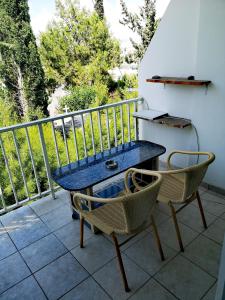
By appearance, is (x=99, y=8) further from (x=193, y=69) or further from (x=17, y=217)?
(x=17, y=217)

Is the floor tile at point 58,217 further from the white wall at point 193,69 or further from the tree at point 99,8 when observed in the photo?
the tree at point 99,8

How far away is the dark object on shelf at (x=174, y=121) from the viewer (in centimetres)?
275

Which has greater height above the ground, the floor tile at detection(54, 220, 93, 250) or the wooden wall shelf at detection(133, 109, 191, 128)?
the wooden wall shelf at detection(133, 109, 191, 128)

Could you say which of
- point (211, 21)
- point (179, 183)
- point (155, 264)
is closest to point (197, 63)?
point (211, 21)

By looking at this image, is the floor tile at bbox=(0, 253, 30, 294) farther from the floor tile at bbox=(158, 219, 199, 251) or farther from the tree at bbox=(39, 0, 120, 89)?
the tree at bbox=(39, 0, 120, 89)

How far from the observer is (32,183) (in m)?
6.64

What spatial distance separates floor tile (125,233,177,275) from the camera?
1841 mm

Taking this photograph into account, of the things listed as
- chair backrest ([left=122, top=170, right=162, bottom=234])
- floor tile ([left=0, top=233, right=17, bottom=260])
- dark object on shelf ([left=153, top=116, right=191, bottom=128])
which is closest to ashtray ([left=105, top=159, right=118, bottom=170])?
chair backrest ([left=122, top=170, right=162, bottom=234])

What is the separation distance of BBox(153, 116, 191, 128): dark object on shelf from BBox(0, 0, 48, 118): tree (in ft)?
26.7

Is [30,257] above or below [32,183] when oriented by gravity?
above

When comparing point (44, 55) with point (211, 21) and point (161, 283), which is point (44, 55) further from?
point (161, 283)

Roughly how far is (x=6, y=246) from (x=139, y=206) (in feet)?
4.58

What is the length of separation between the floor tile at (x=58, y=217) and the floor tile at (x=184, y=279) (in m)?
1.08

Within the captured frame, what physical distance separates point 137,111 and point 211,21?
1447mm
